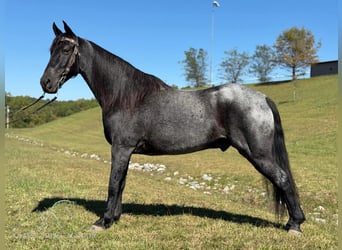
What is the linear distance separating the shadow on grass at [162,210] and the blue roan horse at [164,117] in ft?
2.23

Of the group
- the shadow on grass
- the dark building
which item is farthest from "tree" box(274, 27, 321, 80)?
the shadow on grass

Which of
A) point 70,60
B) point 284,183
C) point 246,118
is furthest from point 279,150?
point 70,60

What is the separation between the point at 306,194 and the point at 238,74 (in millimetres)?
49395

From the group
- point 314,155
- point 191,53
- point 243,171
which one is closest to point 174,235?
point 243,171

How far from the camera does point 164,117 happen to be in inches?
188

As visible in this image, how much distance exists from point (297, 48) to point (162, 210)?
1413 inches

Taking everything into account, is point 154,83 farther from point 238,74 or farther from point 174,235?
point 238,74

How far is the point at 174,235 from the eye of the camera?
4.51 m

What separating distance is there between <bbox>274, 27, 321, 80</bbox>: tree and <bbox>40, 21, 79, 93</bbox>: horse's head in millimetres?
36008

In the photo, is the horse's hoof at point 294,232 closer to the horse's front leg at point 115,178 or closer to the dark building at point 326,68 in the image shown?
the horse's front leg at point 115,178

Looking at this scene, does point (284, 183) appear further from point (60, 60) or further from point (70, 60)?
point (60, 60)

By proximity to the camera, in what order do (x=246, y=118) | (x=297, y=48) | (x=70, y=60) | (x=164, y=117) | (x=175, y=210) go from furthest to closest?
(x=297, y=48), (x=175, y=210), (x=70, y=60), (x=164, y=117), (x=246, y=118)

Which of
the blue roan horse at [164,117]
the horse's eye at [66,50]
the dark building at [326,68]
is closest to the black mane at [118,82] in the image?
the blue roan horse at [164,117]

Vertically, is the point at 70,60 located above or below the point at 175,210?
above
